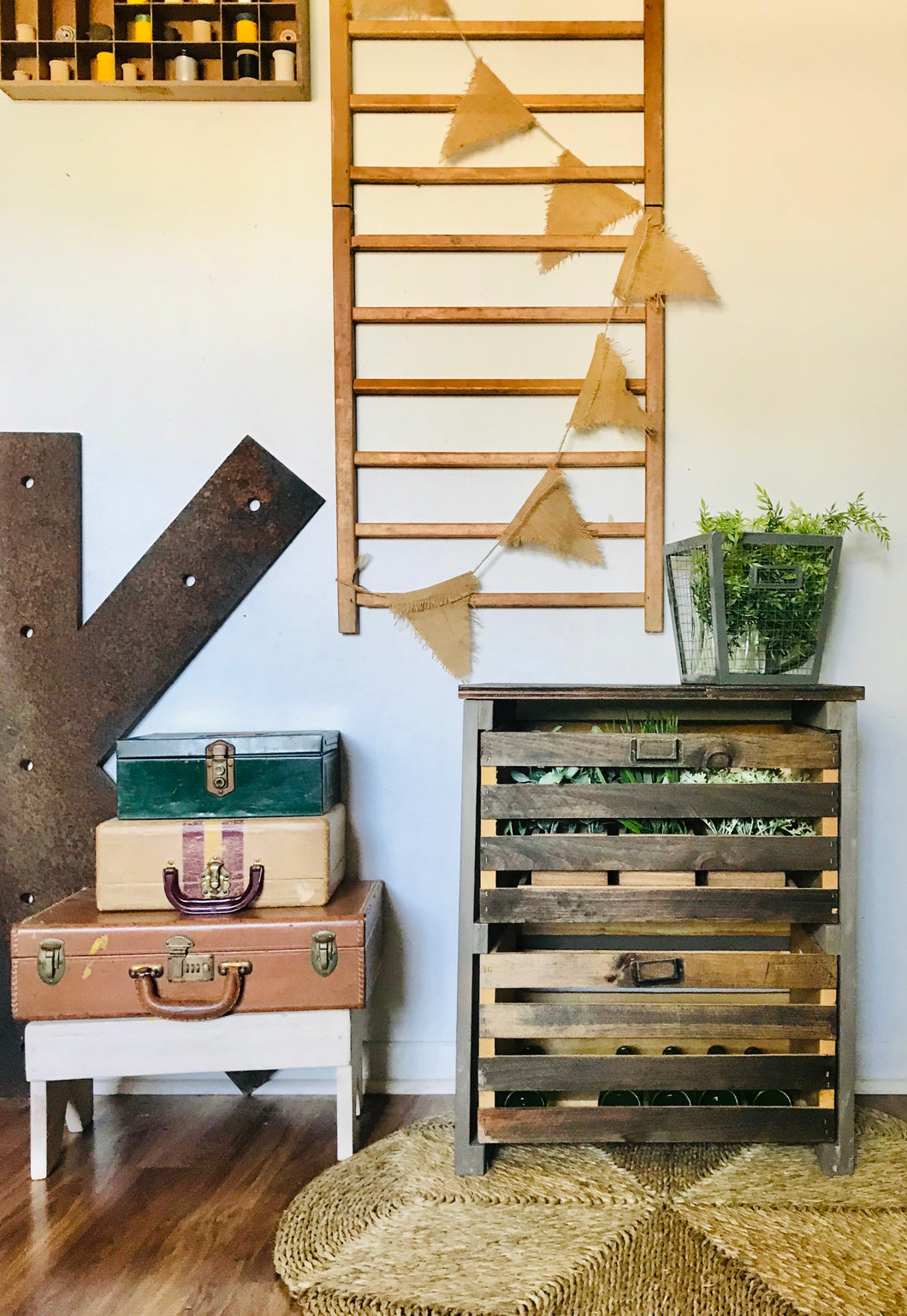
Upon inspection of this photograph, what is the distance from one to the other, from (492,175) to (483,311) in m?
0.30

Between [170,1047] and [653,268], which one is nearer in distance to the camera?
[170,1047]

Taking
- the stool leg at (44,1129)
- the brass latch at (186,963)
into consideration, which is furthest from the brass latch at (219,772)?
the stool leg at (44,1129)

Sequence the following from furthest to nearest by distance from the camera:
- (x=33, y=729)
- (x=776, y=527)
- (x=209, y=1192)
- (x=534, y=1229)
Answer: (x=33, y=729), (x=776, y=527), (x=209, y=1192), (x=534, y=1229)

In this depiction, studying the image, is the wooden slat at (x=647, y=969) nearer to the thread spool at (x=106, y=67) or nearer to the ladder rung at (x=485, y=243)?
the ladder rung at (x=485, y=243)

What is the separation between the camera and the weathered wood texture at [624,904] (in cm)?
164

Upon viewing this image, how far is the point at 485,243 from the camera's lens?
2018mm

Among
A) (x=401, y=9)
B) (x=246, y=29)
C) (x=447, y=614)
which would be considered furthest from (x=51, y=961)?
(x=401, y=9)

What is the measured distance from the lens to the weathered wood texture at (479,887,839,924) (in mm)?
1641

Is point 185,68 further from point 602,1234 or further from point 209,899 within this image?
point 602,1234

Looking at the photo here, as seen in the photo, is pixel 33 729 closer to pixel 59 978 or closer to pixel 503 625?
pixel 59 978

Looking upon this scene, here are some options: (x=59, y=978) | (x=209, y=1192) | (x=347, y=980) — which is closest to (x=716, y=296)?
(x=347, y=980)

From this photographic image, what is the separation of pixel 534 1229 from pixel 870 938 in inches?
40.4

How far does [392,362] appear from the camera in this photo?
6.73 ft

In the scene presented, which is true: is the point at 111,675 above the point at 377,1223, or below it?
above
